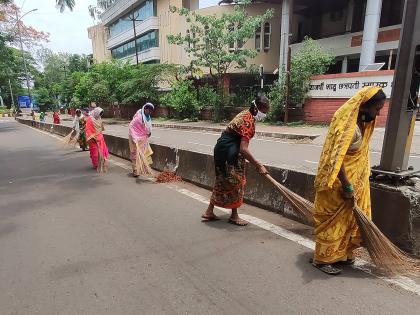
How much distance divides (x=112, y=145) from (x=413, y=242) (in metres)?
9.20

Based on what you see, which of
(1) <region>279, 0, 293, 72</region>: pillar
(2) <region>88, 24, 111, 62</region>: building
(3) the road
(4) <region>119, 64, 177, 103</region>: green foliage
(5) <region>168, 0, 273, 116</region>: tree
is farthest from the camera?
(2) <region>88, 24, 111, 62</region>: building

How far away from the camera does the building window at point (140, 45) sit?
35156 millimetres

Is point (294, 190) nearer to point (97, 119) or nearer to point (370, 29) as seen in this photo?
point (97, 119)

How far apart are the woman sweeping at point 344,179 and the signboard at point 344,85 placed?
1253 centimetres

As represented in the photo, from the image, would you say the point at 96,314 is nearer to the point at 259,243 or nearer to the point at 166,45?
the point at 259,243

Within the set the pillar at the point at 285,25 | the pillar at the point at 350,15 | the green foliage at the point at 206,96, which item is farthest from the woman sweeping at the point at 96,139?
the pillar at the point at 350,15

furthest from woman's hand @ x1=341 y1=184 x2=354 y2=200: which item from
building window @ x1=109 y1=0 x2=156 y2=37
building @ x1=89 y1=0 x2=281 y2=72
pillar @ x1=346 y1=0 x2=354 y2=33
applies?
building window @ x1=109 y1=0 x2=156 y2=37

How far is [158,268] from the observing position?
10.5ft

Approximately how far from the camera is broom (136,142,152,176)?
714 centimetres

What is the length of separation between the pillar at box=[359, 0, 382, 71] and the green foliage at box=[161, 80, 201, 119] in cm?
1072

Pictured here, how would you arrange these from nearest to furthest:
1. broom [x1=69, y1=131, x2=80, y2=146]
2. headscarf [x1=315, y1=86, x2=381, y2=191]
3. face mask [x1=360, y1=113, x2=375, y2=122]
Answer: headscarf [x1=315, y1=86, x2=381, y2=191] → face mask [x1=360, y1=113, x2=375, y2=122] → broom [x1=69, y1=131, x2=80, y2=146]

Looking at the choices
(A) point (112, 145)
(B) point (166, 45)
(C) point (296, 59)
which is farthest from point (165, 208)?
(B) point (166, 45)

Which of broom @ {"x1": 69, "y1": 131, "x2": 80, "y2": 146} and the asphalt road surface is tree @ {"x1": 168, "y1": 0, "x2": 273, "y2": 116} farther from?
the asphalt road surface

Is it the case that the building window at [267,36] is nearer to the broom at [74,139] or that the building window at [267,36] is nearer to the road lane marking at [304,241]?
the broom at [74,139]
